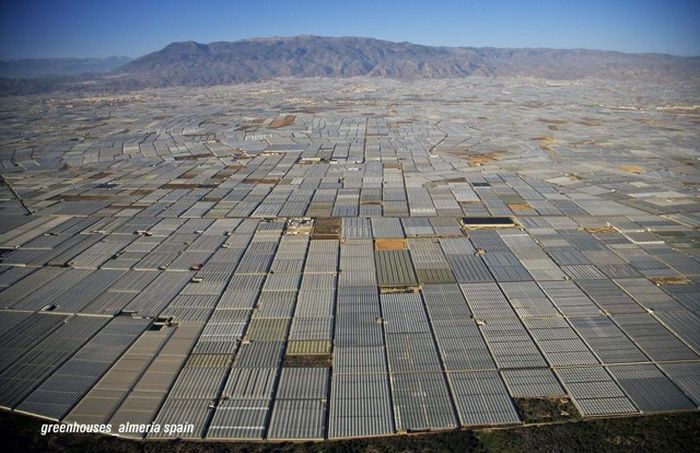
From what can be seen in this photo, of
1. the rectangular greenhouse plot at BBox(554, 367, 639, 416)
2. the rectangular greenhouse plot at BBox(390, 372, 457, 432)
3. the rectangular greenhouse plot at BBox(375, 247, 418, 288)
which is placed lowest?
the rectangular greenhouse plot at BBox(390, 372, 457, 432)

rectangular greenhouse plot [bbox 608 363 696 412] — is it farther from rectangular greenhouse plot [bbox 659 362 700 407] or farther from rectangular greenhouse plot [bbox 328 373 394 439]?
rectangular greenhouse plot [bbox 328 373 394 439]

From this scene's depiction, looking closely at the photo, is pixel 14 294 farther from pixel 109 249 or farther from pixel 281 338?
pixel 281 338

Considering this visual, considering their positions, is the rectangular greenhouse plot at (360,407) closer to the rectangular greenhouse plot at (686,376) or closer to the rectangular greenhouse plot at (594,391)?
the rectangular greenhouse plot at (594,391)

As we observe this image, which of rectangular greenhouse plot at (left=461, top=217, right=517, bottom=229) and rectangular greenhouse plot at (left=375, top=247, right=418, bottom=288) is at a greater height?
rectangular greenhouse plot at (left=461, top=217, right=517, bottom=229)

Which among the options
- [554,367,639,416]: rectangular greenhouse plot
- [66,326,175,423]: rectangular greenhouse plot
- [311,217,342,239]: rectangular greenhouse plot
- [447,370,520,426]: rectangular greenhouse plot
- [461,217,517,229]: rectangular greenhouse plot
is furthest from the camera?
[461,217,517,229]: rectangular greenhouse plot

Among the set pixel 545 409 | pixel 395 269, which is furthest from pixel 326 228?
pixel 545 409

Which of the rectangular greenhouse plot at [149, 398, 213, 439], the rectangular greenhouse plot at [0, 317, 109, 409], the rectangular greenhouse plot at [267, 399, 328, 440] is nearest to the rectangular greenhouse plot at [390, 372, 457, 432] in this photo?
the rectangular greenhouse plot at [267, 399, 328, 440]

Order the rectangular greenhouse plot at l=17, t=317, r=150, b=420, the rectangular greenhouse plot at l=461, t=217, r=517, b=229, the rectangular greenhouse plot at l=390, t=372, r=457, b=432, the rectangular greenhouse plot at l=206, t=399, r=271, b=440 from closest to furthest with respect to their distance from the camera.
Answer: the rectangular greenhouse plot at l=206, t=399, r=271, b=440
the rectangular greenhouse plot at l=390, t=372, r=457, b=432
the rectangular greenhouse plot at l=17, t=317, r=150, b=420
the rectangular greenhouse plot at l=461, t=217, r=517, b=229

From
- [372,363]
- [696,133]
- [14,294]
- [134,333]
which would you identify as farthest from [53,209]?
[696,133]
